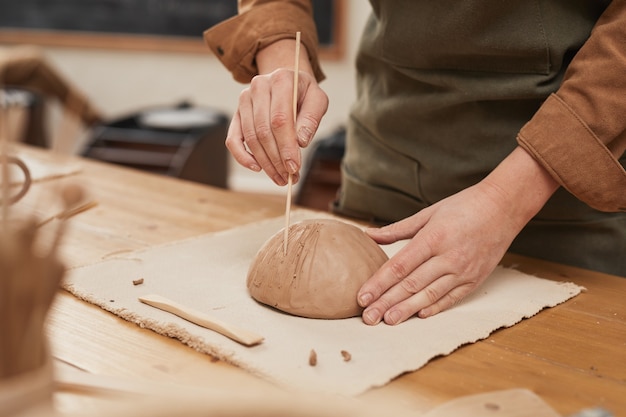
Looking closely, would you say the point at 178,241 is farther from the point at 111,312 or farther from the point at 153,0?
the point at 153,0

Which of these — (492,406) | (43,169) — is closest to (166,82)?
(43,169)

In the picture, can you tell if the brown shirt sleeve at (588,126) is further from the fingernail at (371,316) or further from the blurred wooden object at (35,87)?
the blurred wooden object at (35,87)

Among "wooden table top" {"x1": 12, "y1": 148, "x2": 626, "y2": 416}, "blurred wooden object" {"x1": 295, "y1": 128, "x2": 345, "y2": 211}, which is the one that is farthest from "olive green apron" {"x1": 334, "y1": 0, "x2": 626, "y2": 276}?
"blurred wooden object" {"x1": 295, "y1": 128, "x2": 345, "y2": 211}

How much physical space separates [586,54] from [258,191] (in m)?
3.53

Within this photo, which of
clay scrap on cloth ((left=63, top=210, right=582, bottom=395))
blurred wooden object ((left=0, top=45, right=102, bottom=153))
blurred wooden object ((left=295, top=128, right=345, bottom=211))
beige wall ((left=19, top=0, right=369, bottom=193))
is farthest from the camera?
beige wall ((left=19, top=0, right=369, bottom=193))

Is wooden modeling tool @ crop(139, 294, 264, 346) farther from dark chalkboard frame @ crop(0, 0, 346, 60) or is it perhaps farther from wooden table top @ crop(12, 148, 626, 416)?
dark chalkboard frame @ crop(0, 0, 346, 60)

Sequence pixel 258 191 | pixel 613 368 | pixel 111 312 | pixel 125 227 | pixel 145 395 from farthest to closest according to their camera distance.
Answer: pixel 258 191, pixel 125 227, pixel 111 312, pixel 613 368, pixel 145 395

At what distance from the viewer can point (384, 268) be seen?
1144 millimetres

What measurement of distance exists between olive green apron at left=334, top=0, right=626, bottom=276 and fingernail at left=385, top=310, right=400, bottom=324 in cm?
48

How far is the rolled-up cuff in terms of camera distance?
1181 mm

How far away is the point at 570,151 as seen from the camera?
1183 millimetres

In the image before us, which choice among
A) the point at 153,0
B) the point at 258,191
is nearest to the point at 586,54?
the point at 258,191

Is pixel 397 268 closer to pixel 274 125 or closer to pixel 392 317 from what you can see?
pixel 392 317

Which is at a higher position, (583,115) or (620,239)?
(583,115)
